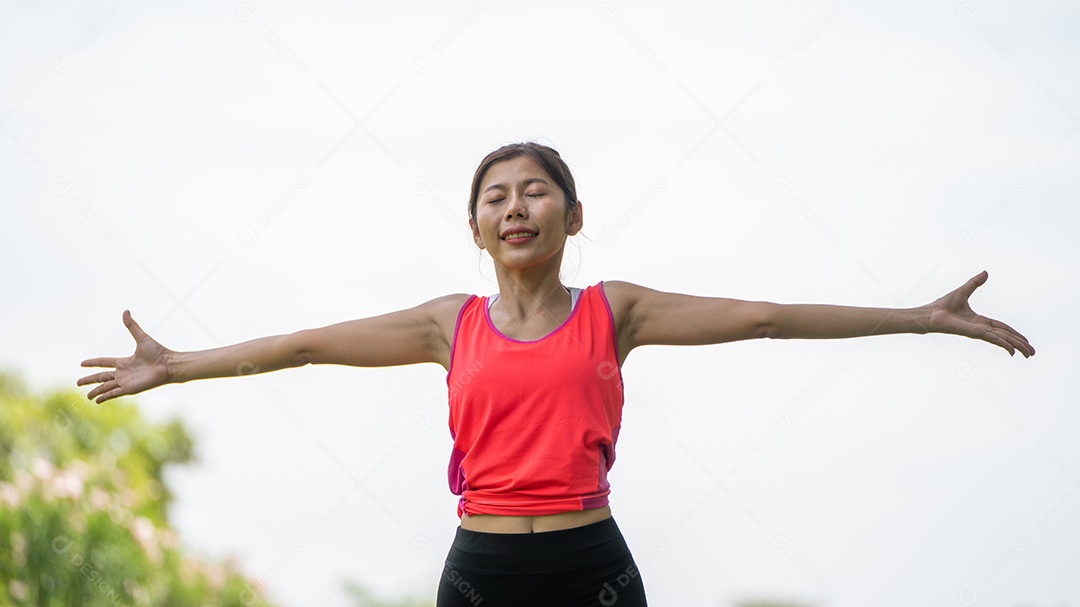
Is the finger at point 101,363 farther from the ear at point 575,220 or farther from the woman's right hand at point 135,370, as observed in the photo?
the ear at point 575,220

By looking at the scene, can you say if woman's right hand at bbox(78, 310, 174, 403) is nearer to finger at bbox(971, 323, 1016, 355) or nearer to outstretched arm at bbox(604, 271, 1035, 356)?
outstretched arm at bbox(604, 271, 1035, 356)

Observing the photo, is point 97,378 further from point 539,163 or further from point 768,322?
point 768,322

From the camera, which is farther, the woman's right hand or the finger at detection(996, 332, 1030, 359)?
the woman's right hand

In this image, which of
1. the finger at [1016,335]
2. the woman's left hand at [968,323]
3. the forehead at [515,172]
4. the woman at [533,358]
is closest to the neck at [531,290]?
the woman at [533,358]

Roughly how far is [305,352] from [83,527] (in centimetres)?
261

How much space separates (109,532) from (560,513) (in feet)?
10.3

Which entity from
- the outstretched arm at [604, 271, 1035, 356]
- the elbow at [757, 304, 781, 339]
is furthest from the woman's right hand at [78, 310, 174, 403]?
the elbow at [757, 304, 781, 339]

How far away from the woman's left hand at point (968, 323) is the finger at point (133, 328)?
2.10 metres

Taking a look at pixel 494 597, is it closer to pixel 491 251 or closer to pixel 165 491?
pixel 491 251

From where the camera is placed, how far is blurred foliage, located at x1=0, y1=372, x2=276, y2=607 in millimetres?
4828

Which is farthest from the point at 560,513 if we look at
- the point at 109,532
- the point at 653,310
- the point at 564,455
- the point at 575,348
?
the point at 109,532

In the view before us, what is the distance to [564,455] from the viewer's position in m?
2.61

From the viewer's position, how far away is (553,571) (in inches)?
102

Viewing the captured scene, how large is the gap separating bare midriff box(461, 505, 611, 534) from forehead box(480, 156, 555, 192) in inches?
33.5
